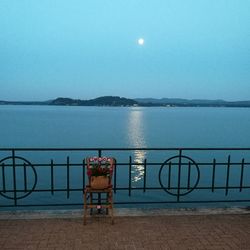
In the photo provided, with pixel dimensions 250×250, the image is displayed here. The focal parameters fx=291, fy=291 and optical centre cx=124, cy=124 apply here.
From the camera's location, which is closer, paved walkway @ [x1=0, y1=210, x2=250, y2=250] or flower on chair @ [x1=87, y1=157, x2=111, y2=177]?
paved walkway @ [x1=0, y1=210, x2=250, y2=250]

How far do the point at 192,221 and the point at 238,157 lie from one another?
22.3 m

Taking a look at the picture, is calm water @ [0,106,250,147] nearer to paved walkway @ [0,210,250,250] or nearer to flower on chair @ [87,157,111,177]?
flower on chair @ [87,157,111,177]

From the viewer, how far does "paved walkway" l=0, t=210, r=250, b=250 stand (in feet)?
13.7

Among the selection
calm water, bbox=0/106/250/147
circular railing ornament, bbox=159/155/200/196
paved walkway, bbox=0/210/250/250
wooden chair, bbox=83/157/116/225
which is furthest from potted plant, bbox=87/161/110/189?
calm water, bbox=0/106/250/147

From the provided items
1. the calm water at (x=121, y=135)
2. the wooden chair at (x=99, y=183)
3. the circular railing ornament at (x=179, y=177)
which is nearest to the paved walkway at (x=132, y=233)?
the wooden chair at (x=99, y=183)

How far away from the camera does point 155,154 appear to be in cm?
2778

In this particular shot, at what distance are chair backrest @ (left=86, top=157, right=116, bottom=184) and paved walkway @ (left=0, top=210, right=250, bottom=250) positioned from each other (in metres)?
0.82

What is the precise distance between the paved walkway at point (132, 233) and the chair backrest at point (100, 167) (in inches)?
32.2

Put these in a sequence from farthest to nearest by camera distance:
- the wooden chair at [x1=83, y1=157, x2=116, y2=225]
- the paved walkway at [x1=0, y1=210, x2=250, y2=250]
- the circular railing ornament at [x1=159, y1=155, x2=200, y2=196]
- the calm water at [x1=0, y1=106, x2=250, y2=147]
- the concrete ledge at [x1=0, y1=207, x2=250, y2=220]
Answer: the calm water at [x1=0, y1=106, x2=250, y2=147] → the circular railing ornament at [x1=159, y1=155, x2=200, y2=196] → the concrete ledge at [x1=0, y1=207, x2=250, y2=220] → the wooden chair at [x1=83, y1=157, x2=116, y2=225] → the paved walkway at [x1=0, y1=210, x2=250, y2=250]

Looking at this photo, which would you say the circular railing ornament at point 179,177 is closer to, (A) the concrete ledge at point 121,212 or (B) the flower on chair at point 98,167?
(A) the concrete ledge at point 121,212

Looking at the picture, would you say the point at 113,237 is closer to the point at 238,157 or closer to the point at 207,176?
the point at 207,176

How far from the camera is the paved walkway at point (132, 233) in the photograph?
4.19 m

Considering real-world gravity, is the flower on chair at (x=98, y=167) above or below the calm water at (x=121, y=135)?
above

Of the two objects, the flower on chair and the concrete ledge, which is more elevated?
the flower on chair
